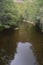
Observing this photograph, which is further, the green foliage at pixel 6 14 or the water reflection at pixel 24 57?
the green foliage at pixel 6 14

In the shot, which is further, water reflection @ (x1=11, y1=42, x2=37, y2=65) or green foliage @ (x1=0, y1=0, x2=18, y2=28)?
green foliage @ (x1=0, y1=0, x2=18, y2=28)

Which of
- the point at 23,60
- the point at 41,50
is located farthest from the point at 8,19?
the point at 23,60

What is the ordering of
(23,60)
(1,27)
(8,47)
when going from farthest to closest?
(1,27) < (8,47) < (23,60)

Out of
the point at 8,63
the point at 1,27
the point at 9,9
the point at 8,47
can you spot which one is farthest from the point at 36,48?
the point at 9,9

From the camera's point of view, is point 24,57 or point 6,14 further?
point 6,14

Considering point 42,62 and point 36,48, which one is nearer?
point 42,62

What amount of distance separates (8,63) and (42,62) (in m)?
2.22

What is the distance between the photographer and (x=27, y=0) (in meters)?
40.2

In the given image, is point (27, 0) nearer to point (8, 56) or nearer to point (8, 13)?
point (8, 13)

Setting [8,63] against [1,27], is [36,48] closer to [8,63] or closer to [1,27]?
[8,63]

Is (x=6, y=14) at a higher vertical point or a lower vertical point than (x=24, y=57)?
higher

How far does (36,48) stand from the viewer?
1698 cm

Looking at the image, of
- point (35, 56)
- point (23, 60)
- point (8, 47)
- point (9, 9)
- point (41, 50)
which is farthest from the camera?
point (9, 9)

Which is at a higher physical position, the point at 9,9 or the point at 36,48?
the point at 9,9
